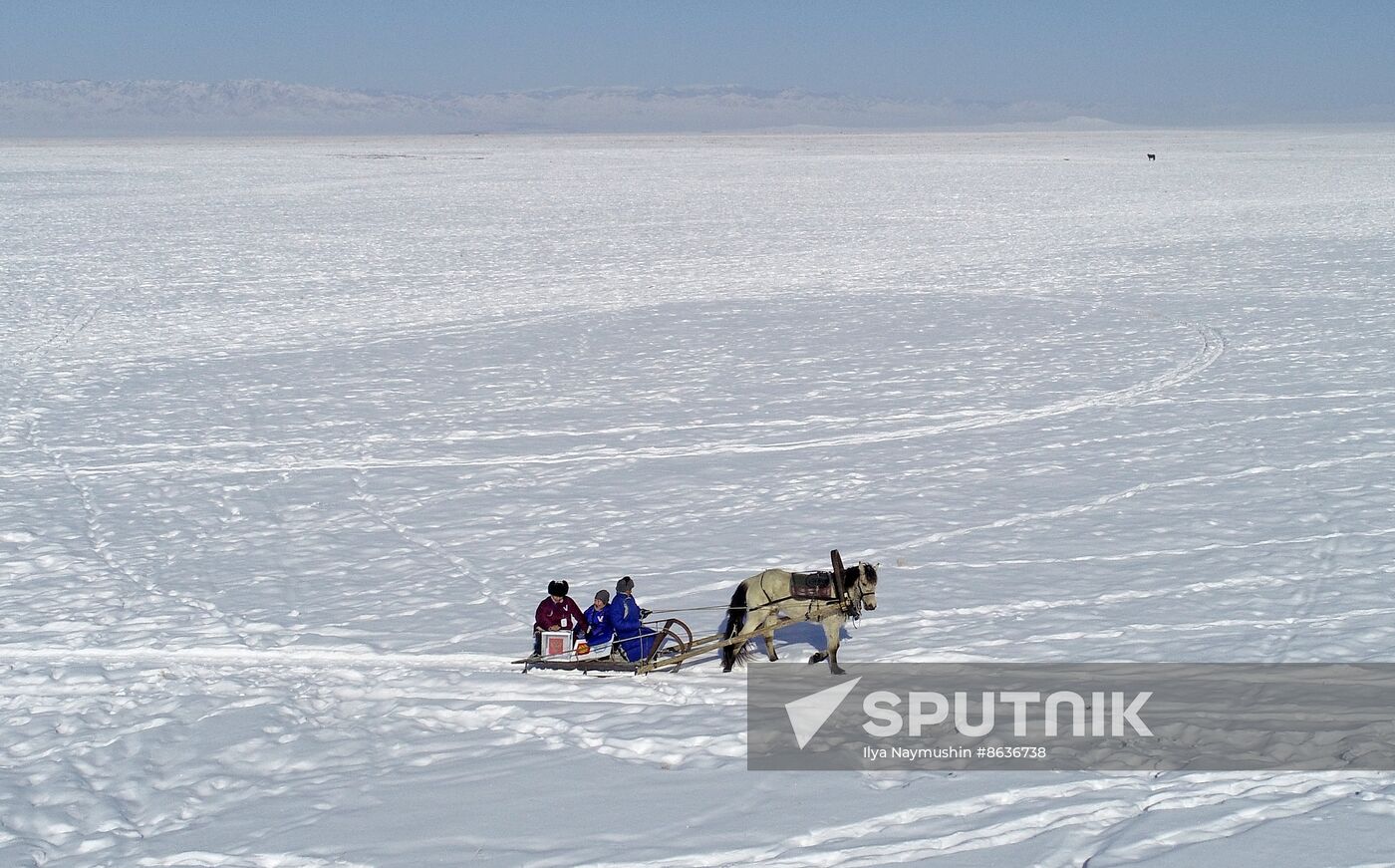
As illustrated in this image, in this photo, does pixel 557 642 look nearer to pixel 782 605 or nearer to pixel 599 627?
pixel 599 627

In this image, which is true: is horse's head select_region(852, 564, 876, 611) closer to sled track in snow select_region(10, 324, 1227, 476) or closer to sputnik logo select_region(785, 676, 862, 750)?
sputnik logo select_region(785, 676, 862, 750)

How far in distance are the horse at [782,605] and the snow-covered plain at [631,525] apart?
276 millimetres

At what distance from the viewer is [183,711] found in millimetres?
4938

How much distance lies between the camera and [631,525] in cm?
729

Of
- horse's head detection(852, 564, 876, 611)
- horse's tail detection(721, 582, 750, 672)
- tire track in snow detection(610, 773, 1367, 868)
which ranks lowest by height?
tire track in snow detection(610, 773, 1367, 868)

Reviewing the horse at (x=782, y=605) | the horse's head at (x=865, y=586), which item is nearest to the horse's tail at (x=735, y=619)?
the horse at (x=782, y=605)

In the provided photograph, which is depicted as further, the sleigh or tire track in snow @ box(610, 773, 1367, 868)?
the sleigh

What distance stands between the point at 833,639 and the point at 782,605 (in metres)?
0.27

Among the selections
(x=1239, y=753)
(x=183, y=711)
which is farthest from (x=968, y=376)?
(x=183, y=711)

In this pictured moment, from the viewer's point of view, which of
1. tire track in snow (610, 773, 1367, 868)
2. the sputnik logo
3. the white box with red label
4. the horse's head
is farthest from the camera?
the white box with red label

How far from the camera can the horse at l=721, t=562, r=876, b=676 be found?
482cm

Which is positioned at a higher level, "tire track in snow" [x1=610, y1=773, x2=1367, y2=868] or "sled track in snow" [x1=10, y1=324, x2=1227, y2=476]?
"sled track in snow" [x1=10, y1=324, x2=1227, y2=476]

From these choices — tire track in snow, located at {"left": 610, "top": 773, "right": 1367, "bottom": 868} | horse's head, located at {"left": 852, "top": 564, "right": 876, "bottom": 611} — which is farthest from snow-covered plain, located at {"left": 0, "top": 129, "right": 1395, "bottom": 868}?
horse's head, located at {"left": 852, "top": 564, "right": 876, "bottom": 611}

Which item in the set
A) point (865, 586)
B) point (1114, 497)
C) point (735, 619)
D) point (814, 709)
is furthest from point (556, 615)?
point (1114, 497)
